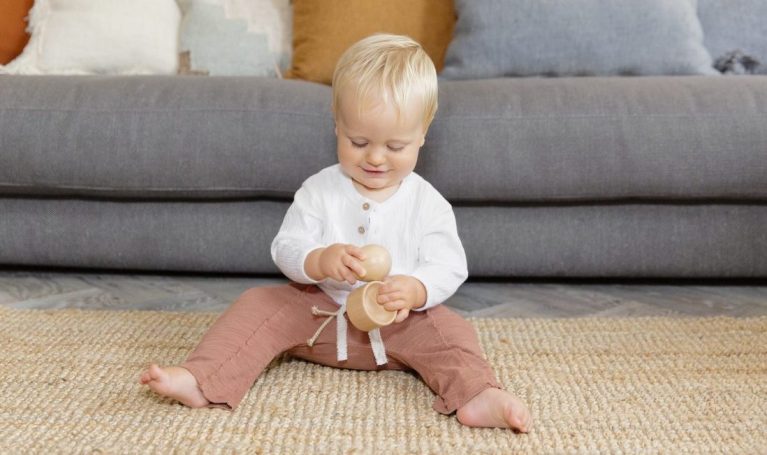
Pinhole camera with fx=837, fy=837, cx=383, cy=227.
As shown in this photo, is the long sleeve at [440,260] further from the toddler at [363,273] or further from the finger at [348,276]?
the finger at [348,276]

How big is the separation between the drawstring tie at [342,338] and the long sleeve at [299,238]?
6cm

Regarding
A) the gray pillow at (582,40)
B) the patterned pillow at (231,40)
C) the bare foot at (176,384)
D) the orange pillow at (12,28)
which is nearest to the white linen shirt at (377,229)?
the bare foot at (176,384)

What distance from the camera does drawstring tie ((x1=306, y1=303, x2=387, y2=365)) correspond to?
4.21 feet

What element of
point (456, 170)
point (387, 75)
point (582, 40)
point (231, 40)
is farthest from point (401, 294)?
point (231, 40)

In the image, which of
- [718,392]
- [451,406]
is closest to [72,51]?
[451,406]

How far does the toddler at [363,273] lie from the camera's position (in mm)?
1160

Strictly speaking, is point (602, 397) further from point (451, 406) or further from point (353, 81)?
point (353, 81)

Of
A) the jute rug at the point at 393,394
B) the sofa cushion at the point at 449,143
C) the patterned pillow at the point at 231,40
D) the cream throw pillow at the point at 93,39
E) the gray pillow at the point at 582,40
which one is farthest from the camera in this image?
the patterned pillow at the point at 231,40

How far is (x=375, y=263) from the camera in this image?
→ 1177mm

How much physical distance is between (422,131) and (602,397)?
1.56 feet

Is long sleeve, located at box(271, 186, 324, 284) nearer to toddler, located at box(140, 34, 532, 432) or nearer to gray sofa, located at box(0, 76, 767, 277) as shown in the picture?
toddler, located at box(140, 34, 532, 432)

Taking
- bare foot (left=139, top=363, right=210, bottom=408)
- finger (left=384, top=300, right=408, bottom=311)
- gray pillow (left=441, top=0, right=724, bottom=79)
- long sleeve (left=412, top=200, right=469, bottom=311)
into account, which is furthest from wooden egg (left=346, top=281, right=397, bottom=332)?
gray pillow (left=441, top=0, right=724, bottom=79)

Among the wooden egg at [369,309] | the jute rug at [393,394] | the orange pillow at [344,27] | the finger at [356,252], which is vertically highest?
the orange pillow at [344,27]

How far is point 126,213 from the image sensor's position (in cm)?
179
